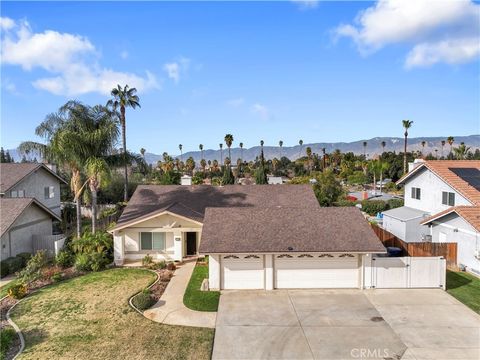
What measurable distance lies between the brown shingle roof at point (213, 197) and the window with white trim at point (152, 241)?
7.04ft

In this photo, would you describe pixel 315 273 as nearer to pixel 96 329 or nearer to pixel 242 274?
pixel 242 274

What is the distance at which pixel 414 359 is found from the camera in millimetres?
12250

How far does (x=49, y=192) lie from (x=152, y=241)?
59.4 ft

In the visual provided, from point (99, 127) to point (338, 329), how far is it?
2090 centimetres

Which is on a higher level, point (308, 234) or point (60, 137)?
point (60, 137)

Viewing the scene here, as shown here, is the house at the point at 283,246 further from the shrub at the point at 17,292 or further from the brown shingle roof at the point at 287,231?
the shrub at the point at 17,292

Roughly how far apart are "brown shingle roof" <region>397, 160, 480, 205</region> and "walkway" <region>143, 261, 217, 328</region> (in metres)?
18.7

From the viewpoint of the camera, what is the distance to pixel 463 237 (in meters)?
22.3

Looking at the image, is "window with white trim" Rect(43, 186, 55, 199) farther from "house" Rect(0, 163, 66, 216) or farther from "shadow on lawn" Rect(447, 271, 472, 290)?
"shadow on lawn" Rect(447, 271, 472, 290)

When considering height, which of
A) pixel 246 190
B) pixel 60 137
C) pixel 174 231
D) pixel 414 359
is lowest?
pixel 414 359

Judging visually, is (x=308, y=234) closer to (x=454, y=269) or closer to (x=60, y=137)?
(x=454, y=269)

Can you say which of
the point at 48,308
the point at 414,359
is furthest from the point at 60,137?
the point at 414,359

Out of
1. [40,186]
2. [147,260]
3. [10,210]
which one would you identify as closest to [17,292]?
[147,260]

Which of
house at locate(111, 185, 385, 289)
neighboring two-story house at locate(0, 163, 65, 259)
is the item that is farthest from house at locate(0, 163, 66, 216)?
house at locate(111, 185, 385, 289)
